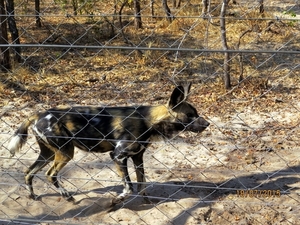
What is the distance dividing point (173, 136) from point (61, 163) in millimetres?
1004

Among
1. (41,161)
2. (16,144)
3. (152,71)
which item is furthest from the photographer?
(152,71)

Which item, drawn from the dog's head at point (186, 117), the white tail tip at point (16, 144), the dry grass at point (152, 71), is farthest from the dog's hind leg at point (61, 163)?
the dry grass at point (152, 71)

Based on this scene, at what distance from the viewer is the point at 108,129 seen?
4.09m

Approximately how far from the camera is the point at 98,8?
10297 mm

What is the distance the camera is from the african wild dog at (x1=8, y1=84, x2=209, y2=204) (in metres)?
4.04

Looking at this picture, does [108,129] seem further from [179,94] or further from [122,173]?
[179,94]

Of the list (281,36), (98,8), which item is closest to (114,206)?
(281,36)

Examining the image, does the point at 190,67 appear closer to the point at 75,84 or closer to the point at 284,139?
the point at 75,84
